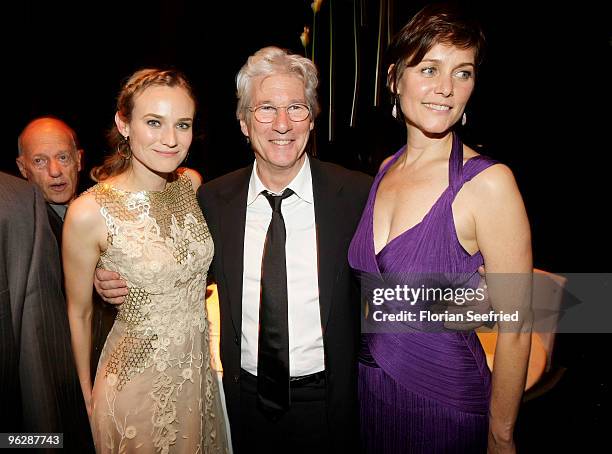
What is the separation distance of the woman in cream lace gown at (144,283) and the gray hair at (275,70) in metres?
0.23

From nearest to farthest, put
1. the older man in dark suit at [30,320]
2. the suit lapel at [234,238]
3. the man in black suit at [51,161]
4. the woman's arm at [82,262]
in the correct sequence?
the older man in dark suit at [30,320] < the woman's arm at [82,262] < the suit lapel at [234,238] < the man in black suit at [51,161]

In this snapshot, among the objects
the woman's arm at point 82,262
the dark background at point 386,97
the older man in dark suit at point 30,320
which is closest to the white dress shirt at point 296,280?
the woman's arm at point 82,262

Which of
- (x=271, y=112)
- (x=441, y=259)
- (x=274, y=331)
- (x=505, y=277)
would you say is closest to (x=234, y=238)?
(x=274, y=331)

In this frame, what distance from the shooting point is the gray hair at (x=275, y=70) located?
6.07 feet

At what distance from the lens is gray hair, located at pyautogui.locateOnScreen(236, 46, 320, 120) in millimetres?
1851

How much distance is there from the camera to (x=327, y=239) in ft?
5.91

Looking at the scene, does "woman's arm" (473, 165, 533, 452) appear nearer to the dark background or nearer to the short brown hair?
the short brown hair

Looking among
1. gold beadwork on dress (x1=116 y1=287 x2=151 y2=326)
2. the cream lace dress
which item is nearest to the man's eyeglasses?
the cream lace dress

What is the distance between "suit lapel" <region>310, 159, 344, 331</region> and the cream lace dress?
50 centimetres

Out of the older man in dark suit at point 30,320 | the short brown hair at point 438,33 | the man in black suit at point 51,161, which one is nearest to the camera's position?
the older man in dark suit at point 30,320

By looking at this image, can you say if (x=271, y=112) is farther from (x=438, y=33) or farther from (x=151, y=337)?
(x=151, y=337)

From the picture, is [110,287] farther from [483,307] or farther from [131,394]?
[483,307]

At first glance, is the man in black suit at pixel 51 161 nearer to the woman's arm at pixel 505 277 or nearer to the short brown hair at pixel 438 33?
the short brown hair at pixel 438 33

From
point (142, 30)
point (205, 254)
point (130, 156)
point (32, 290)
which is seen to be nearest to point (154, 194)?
point (130, 156)
